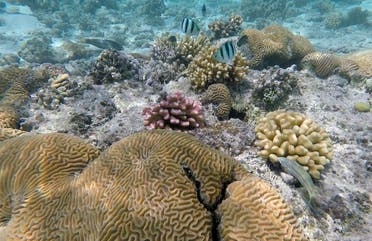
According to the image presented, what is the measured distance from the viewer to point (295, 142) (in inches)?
170

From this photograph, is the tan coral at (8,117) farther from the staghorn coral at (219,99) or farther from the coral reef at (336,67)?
the coral reef at (336,67)

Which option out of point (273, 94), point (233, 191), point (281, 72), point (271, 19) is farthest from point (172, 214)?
point (271, 19)

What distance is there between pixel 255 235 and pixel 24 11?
24.4m

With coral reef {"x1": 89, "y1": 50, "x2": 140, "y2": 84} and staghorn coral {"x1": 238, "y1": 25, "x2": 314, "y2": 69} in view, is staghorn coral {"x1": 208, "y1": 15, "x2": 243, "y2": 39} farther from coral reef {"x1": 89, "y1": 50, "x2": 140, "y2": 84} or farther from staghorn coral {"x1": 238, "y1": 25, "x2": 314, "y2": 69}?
coral reef {"x1": 89, "y1": 50, "x2": 140, "y2": 84}

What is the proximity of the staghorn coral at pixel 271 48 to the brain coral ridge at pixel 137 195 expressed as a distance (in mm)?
5305

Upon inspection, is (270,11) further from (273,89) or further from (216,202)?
(216,202)

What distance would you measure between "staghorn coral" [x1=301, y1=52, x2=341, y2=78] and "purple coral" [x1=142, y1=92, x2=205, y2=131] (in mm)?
5206

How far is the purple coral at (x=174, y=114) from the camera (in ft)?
15.7

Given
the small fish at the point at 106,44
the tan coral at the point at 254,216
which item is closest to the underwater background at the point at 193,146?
the tan coral at the point at 254,216

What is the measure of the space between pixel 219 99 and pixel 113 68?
9.58ft

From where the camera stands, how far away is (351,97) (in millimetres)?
6816

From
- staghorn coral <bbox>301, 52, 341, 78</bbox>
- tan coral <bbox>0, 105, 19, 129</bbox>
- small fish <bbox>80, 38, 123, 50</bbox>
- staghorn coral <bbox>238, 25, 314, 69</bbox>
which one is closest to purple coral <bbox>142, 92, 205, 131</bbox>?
tan coral <bbox>0, 105, 19, 129</bbox>

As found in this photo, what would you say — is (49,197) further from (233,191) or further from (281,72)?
(281,72)

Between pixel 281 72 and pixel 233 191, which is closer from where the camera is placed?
pixel 233 191
